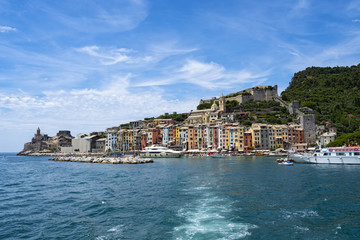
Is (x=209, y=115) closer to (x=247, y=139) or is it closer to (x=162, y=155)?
(x=247, y=139)

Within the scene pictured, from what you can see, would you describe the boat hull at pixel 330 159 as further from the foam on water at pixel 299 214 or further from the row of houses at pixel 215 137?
the foam on water at pixel 299 214

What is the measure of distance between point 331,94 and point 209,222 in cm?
11469

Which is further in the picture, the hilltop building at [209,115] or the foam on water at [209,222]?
the hilltop building at [209,115]

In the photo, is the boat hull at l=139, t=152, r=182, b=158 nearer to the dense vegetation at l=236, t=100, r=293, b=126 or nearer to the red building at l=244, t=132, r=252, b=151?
the red building at l=244, t=132, r=252, b=151

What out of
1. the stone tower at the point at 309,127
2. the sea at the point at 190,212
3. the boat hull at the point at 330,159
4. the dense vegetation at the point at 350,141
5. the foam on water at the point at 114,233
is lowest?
the foam on water at the point at 114,233

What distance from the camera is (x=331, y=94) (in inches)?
4395

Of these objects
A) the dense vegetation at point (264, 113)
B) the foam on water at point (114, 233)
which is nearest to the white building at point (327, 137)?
the dense vegetation at point (264, 113)

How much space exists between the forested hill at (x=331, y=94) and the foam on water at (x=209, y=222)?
7615 centimetres

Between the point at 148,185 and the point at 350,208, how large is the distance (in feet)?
55.3

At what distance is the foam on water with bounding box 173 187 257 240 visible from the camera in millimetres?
12623

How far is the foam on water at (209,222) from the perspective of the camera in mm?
12623

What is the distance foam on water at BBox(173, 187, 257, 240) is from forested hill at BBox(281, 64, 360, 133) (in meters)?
76.2

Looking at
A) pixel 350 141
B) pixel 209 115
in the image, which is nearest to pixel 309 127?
pixel 350 141

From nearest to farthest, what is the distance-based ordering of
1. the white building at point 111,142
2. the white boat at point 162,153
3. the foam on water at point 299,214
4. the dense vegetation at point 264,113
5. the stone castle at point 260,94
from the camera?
the foam on water at point 299,214 < the white boat at point 162,153 < the dense vegetation at point 264,113 < the white building at point 111,142 < the stone castle at point 260,94
